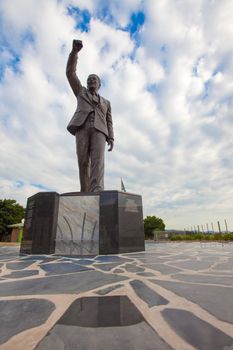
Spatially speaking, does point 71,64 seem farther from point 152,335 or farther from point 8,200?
point 8,200

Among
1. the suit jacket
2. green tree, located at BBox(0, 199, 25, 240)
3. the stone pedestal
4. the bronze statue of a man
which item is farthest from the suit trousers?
green tree, located at BBox(0, 199, 25, 240)

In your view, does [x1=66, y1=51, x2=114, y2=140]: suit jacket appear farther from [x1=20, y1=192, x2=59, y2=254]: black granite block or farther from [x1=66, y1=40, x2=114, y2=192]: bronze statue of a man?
[x1=20, y1=192, x2=59, y2=254]: black granite block

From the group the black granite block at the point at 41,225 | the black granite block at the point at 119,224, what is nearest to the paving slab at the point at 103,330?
the black granite block at the point at 119,224

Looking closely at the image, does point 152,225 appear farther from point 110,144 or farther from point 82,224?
point 82,224

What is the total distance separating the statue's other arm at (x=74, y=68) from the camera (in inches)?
208

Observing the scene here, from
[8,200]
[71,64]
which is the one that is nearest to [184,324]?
[71,64]

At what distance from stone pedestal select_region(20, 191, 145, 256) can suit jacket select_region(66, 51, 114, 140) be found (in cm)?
213

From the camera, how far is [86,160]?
6.05m

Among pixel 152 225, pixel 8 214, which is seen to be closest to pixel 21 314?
pixel 8 214

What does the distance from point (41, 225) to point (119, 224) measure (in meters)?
2.01

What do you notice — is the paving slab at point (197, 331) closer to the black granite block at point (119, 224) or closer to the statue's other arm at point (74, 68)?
the black granite block at point (119, 224)

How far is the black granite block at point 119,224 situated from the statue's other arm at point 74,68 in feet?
11.6

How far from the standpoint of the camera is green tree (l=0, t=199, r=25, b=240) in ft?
93.1

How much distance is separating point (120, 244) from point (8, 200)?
30082mm
